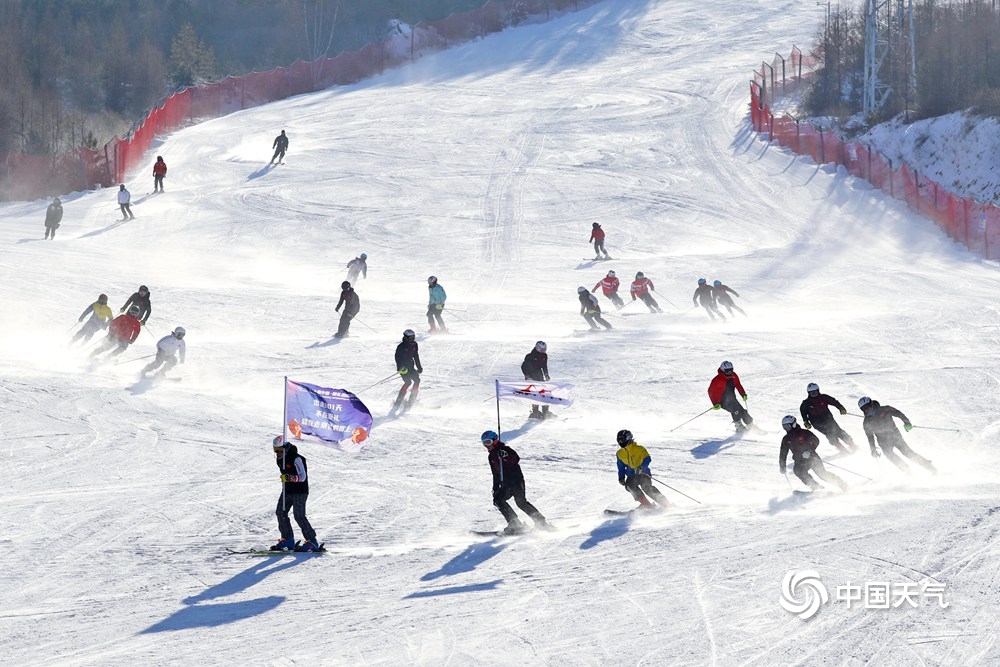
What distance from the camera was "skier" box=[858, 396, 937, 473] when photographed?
13.9m

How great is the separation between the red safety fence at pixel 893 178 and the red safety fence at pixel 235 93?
1819 centimetres

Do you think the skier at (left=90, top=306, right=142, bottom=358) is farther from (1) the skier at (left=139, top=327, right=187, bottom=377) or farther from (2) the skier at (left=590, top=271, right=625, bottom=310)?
(2) the skier at (left=590, top=271, right=625, bottom=310)

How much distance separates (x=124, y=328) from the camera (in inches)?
773

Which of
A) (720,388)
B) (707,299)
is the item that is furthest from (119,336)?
(707,299)

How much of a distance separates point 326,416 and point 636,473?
3.53m

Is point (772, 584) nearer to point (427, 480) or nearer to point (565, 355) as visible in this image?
point (427, 480)

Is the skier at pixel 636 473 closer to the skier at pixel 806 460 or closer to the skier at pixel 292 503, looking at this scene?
the skier at pixel 806 460

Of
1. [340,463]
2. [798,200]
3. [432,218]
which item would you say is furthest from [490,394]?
[798,200]

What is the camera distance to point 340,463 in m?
14.8

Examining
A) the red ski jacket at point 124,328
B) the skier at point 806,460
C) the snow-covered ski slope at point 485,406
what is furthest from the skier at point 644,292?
the skier at point 806,460

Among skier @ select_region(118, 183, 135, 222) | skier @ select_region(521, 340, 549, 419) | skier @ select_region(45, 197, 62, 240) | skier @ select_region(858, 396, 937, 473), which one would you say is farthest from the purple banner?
skier @ select_region(118, 183, 135, 222)

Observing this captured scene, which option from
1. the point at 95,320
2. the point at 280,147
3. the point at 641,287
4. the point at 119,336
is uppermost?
the point at 280,147

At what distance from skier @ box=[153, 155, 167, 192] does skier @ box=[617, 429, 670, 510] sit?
87.7ft

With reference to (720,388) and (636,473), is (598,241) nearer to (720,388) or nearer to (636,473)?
(720,388)
